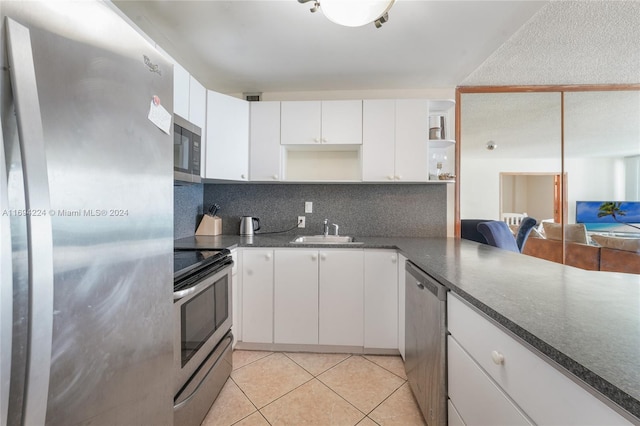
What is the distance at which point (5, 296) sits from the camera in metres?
0.42

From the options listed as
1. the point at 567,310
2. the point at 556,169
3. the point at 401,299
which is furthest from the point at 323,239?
the point at 556,169

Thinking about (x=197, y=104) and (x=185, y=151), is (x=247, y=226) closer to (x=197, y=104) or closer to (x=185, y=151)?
(x=185, y=151)

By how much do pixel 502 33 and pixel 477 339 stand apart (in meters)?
1.93

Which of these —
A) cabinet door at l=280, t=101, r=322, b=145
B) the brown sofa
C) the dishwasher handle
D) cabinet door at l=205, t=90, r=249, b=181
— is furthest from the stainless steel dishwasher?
the brown sofa

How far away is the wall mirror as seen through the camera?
8.05 feet

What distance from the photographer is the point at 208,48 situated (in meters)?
1.79

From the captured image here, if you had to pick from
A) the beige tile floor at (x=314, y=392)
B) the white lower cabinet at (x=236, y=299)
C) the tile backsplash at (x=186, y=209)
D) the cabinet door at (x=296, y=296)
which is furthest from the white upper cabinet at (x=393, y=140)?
the tile backsplash at (x=186, y=209)

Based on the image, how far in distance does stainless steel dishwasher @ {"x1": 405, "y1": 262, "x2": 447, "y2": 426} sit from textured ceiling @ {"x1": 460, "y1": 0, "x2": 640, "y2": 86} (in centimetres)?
179

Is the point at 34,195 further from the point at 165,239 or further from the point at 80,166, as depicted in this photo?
the point at 165,239

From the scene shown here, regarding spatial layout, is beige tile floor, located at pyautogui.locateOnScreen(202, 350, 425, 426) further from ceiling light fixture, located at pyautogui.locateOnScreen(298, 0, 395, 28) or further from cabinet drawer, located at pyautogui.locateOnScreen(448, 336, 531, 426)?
ceiling light fixture, located at pyautogui.locateOnScreen(298, 0, 395, 28)

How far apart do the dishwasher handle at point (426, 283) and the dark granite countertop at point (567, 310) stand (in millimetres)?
39

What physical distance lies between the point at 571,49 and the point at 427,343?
7.84 feet

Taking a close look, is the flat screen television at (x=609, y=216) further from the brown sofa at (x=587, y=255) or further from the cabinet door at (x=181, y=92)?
the cabinet door at (x=181, y=92)

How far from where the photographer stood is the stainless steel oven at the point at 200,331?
1.07 m
